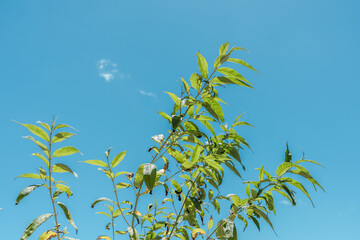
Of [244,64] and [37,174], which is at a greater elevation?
[244,64]

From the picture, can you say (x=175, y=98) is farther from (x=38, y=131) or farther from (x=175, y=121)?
(x=38, y=131)

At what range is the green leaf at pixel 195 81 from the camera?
4.94 ft

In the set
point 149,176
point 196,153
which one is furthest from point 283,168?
point 149,176

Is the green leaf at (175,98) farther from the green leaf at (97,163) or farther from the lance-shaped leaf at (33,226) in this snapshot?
the lance-shaped leaf at (33,226)

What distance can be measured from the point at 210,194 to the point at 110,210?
2.16ft

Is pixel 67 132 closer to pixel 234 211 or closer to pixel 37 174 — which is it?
pixel 37 174

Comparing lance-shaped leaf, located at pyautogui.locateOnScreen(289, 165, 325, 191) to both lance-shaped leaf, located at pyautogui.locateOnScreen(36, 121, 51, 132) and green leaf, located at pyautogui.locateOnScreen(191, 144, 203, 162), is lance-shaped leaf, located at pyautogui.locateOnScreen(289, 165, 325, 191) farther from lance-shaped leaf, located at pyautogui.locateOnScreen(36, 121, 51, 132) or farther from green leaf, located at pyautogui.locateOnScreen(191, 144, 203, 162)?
lance-shaped leaf, located at pyautogui.locateOnScreen(36, 121, 51, 132)

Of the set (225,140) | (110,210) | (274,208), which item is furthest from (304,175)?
(110,210)

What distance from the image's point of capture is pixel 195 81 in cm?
152

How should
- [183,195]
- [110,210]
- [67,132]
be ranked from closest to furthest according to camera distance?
[67,132], [110,210], [183,195]

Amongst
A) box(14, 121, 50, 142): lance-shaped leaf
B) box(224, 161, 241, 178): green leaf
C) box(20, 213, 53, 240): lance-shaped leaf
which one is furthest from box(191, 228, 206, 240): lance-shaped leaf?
box(14, 121, 50, 142): lance-shaped leaf

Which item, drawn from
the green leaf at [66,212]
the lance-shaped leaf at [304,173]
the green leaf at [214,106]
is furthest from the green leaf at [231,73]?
the green leaf at [66,212]

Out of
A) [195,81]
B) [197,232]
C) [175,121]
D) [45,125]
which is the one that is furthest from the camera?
[197,232]

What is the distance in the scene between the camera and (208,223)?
1897 mm
